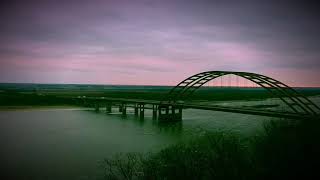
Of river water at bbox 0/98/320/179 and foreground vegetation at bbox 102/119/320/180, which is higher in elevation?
foreground vegetation at bbox 102/119/320/180

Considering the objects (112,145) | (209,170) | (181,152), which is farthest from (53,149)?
(209,170)

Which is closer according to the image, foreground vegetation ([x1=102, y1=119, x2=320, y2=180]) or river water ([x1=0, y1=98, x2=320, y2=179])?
Answer: foreground vegetation ([x1=102, y1=119, x2=320, y2=180])

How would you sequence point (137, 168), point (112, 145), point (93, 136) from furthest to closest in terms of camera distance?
point (93, 136) → point (112, 145) → point (137, 168)

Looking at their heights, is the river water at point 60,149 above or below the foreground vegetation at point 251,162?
below

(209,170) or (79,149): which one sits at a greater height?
(209,170)

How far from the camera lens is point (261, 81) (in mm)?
29141

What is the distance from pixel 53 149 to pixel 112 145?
4326 mm

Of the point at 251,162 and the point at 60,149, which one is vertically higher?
the point at 251,162

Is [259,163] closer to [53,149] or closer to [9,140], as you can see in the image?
[53,149]

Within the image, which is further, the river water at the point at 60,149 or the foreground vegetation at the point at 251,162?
the river water at the point at 60,149

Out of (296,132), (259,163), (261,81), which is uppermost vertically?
(261,81)

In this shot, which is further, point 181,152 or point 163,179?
point 181,152

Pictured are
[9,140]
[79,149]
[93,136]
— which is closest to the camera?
[79,149]

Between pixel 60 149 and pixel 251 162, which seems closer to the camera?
pixel 251 162
